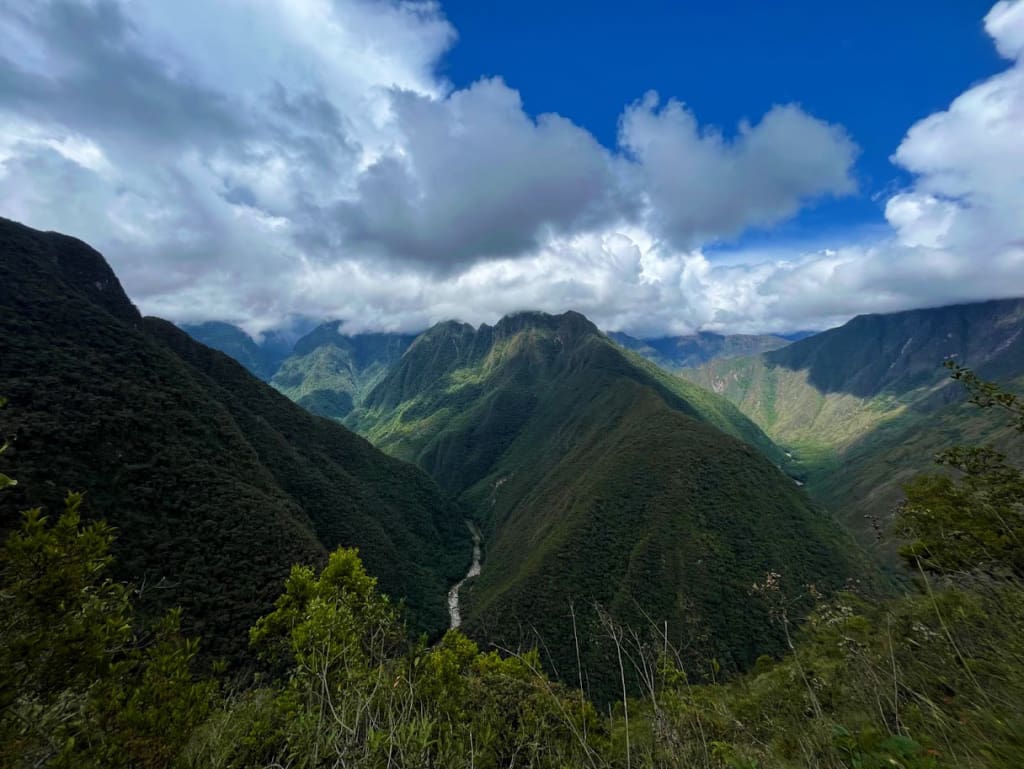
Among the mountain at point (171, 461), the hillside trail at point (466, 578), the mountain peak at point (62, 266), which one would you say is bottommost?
the hillside trail at point (466, 578)

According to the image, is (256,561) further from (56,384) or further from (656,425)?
(656,425)

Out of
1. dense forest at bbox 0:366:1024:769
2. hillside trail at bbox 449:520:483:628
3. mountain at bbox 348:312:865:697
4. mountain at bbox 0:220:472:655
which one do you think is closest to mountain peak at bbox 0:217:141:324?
mountain at bbox 0:220:472:655

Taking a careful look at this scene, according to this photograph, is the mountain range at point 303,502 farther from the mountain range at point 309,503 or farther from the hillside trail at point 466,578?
the hillside trail at point 466,578

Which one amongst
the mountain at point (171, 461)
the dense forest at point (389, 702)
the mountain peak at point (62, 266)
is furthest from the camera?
the mountain peak at point (62, 266)

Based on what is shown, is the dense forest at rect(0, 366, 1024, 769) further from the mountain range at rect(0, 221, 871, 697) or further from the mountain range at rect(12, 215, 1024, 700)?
the mountain range at rect(12, 215, 1024, 700)

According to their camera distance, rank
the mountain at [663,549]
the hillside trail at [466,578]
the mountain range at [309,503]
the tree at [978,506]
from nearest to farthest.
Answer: the tree at [978,506]
the mountain range at [309,503]
the mountain at [663,549]
the hillside trail at [466,578]

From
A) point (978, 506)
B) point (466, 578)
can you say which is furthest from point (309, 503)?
point (978, 506)

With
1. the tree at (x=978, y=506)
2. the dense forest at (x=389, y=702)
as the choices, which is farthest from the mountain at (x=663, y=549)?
the dense forest at (x=389, y=702)

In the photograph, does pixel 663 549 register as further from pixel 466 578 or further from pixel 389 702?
pixel 389 702
